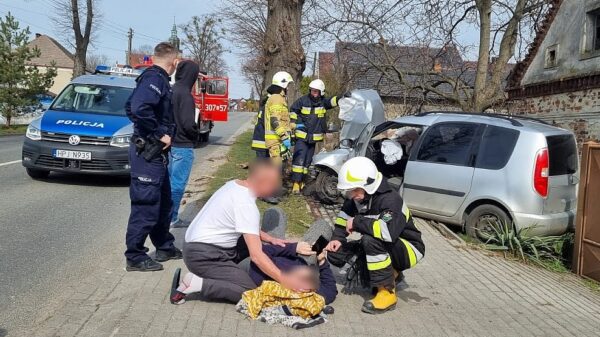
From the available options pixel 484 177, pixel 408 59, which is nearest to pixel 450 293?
pixel 484 177

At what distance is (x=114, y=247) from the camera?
6094mm

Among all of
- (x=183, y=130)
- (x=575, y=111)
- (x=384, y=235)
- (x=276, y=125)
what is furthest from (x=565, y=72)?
(x=384, y=235)

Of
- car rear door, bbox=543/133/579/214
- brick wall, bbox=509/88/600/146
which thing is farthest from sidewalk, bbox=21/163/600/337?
brick wall, bbox=509/88/600/146

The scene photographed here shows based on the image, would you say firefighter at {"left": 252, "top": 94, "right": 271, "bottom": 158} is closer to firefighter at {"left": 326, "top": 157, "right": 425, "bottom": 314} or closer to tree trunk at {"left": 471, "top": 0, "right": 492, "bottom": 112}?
firefighter at {"left": 326, "top": 157, "right": 425, "bottom": 314}

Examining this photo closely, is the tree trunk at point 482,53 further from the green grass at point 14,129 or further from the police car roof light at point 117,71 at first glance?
the green grass at point 14,129

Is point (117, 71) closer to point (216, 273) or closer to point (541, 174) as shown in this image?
point (541, 174)

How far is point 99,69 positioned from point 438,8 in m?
9.42

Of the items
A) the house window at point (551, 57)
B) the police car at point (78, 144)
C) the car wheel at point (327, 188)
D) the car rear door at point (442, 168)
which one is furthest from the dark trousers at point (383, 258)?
the house window at point (551, 57)

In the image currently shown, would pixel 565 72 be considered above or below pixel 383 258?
above

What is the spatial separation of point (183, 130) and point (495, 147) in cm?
406

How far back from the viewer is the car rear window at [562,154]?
7102 millimetres

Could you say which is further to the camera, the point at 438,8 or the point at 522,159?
the point at 438,8

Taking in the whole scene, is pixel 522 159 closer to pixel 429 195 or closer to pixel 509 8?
pixel 429 195

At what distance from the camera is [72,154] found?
9.27 meters
